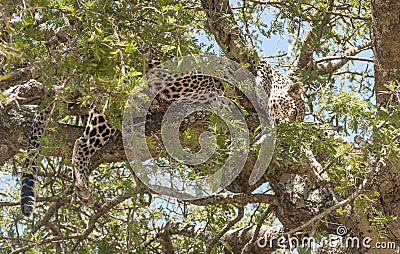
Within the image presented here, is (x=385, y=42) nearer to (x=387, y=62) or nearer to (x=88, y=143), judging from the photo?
(x=387, y=62)

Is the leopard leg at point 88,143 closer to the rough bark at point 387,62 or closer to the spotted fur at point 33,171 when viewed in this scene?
the spotted fur at point 33,171

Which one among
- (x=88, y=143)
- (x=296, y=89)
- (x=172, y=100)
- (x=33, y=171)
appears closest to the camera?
(x=33, y=171)

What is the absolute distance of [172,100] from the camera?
531 centimetres

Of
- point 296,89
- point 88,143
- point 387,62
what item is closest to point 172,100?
point 88,143

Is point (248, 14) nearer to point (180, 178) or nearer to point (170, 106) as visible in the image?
point (170, 106)

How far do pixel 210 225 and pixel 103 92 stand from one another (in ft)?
9.91

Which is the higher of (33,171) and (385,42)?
(385,42)

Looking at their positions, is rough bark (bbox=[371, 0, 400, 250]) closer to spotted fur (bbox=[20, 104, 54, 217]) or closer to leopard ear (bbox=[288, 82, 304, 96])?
leopard ear (bbox=[288, 82, 304, 96])

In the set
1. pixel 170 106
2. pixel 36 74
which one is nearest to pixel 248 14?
pixel 170 106

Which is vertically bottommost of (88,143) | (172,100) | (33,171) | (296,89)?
(33,171)

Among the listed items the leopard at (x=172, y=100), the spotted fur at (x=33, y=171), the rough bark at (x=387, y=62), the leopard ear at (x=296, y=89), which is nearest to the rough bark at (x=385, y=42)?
the rough bark at (x=387, y=62)

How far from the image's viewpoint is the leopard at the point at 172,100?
4.62 meters

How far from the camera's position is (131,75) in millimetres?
2723

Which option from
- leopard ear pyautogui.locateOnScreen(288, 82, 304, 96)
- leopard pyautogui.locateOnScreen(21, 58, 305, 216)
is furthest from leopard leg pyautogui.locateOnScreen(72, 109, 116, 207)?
leopard ear pyautogui.locateOnScreen(288, 82, 304, 96)
